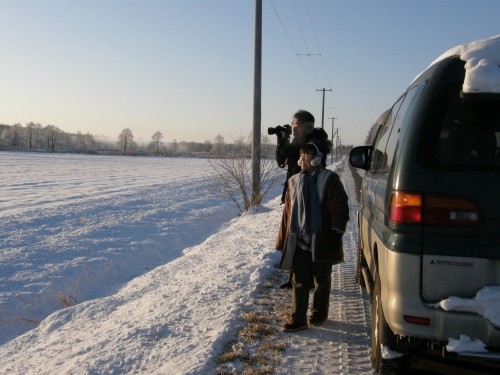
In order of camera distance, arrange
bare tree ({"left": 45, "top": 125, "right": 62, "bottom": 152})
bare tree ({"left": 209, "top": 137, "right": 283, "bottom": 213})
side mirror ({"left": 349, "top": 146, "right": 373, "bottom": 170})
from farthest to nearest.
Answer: bare tree ({"left": 45, "top": 125, "right": 62, "bottom": 152}) < bare tree ({"left": 209, "top": 137, "right": 283, "bottom": 213}) < side mirror ({"left": 349, "top": 146, "right": 373, "bottom": 170})

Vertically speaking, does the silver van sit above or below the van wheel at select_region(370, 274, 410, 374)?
above

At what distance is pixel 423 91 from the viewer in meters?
2.73

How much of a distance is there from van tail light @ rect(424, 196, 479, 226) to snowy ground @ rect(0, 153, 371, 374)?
1533mm

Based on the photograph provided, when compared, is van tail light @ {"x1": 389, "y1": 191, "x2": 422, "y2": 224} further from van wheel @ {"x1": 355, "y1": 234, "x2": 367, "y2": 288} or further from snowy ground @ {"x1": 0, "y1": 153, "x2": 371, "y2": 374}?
van wheel @ {"x1": 355, "y1": 234, "x2": 367, "y2": 288}

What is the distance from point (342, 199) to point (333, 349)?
47.6 inches

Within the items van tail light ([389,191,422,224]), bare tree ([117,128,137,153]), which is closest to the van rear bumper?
van tail light ([389,191,422,224])

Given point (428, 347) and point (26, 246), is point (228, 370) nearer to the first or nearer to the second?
point (428, 347)

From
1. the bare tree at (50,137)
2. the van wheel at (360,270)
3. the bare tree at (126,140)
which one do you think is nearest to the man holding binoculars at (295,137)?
the van wheel at (360,270)

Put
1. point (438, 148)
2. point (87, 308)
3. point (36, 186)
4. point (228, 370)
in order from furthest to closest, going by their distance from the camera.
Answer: point (36, 186) < point (87, 308) < point (228, 370) < point (438, 148)

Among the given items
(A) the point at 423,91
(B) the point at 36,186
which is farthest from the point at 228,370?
(B) the point at 36,186

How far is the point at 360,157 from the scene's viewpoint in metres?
4.47

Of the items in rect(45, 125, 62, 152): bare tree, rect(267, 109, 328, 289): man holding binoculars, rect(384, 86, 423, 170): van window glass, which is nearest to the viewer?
rect(384, 86, 423, 170): van window glass

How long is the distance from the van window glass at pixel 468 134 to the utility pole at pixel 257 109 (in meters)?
11.3

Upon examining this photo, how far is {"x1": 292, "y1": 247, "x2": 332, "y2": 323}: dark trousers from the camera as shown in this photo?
4.10 meters
